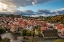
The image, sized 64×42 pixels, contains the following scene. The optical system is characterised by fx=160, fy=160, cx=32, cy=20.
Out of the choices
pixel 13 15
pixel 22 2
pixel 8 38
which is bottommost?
pixel 8 38

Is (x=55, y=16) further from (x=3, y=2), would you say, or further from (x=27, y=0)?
(x=3, y=2)

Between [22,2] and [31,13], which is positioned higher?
[22,2]

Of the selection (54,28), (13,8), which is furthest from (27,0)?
(54,28)

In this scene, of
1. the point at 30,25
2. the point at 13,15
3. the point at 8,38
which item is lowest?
the point at 8,38

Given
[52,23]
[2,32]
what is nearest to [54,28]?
[52,23]

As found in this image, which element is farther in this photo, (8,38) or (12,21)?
(12,21)

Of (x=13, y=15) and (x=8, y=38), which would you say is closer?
(x=8, y=38)

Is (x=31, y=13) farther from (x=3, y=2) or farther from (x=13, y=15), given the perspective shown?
(x=3, y=2)

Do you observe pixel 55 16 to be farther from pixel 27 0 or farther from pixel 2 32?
pixel 2 32

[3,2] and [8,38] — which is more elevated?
[3,2]
